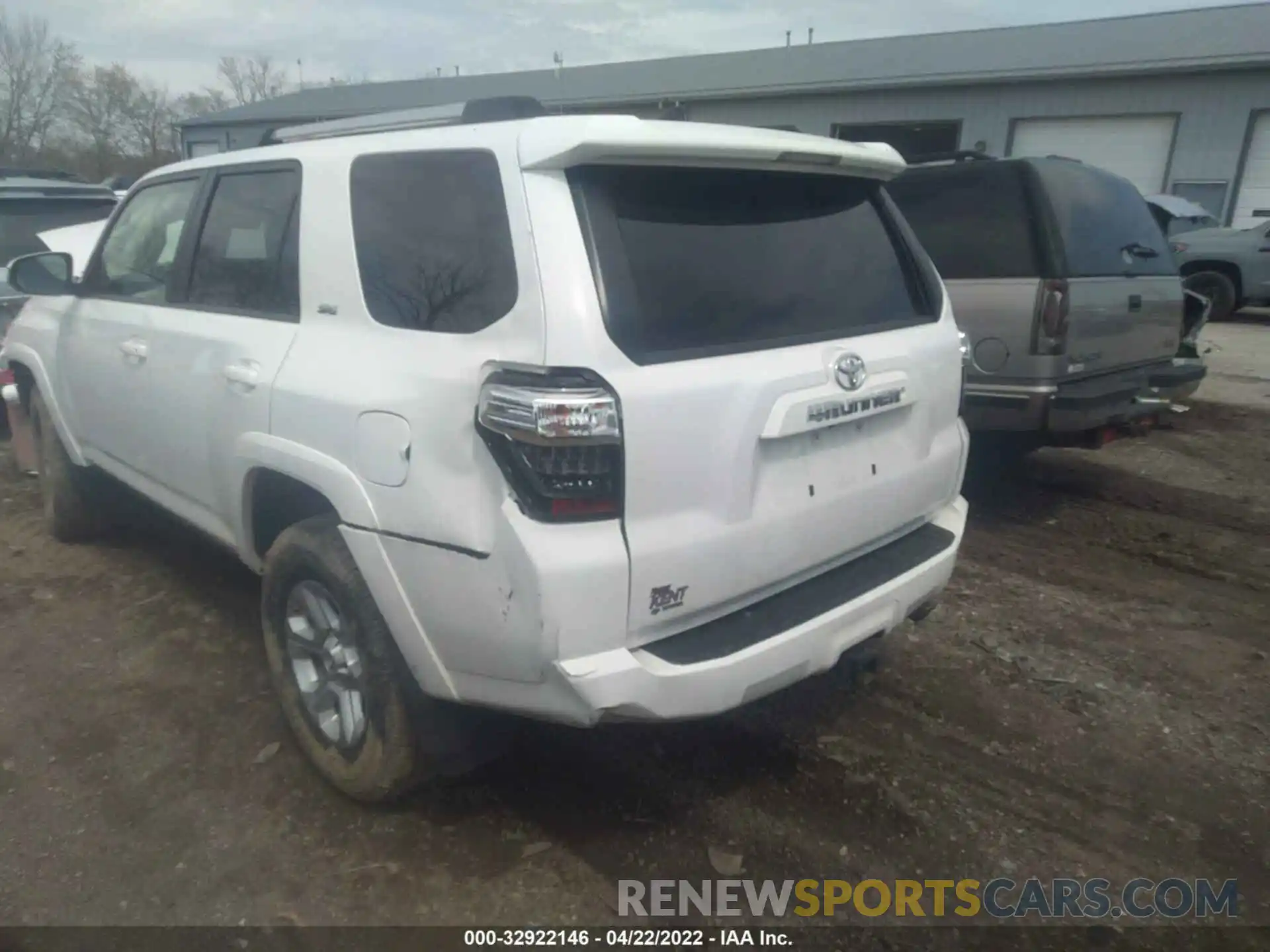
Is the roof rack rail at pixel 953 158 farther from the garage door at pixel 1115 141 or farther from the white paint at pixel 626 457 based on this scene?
the garage door at pixel 1115 141

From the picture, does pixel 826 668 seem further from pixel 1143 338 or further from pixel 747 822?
pixel 1143 338

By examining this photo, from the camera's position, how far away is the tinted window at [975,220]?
195 inches

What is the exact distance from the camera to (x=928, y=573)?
2.87m

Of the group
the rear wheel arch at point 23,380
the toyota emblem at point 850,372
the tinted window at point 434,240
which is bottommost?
the rear wheel arch at point 23,380

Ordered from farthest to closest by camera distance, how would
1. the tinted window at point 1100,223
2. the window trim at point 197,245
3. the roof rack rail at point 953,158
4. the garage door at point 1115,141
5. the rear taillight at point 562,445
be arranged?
the garage door at point 1115,141 < the roof rack rail at point 953,158 < the tinted window at point 1100,223 < the window trim at point 197,245 < the rear taillight at point 562,445

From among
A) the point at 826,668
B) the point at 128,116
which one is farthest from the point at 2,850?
the point at 128,116

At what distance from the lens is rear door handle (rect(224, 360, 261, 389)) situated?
2.87 meters

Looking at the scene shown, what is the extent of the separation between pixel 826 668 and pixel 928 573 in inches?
21.2

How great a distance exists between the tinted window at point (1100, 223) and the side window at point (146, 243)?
4264 mm

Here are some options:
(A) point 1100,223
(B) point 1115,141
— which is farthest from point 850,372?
(B) point 1115,141

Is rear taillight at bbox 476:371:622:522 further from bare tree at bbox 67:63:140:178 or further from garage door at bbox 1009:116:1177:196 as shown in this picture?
bare tree at bbox 67:63:140:178

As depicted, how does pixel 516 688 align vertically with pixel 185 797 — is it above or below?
above

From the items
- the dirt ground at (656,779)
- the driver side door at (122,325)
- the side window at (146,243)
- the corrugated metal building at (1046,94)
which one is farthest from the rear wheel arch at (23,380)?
the corrugated metal building at (1046,94)

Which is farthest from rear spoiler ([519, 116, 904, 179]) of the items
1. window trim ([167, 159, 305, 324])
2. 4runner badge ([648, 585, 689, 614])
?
window trim ([167, 159, 305, 324])
